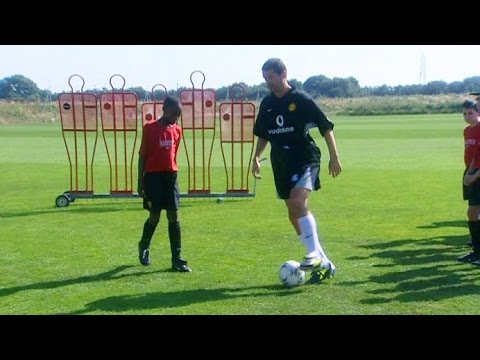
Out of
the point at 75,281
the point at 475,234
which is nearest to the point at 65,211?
the point at 75,281

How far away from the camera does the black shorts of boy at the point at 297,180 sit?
7.38 metres

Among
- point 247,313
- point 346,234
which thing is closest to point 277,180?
point 247,313

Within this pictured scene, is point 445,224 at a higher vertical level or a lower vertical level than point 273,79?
lower

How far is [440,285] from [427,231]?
3643 millimetres

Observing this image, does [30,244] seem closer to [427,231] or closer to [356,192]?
[427,231]

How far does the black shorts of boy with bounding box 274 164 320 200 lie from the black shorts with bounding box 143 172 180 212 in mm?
1428

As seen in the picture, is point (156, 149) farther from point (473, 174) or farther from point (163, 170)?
point (473, 174)

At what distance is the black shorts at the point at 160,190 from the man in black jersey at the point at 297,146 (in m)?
1.43

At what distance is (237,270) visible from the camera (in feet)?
26.5

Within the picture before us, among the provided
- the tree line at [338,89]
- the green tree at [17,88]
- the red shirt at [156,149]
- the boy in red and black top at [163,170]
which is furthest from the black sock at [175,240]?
the green tree at [17,88]

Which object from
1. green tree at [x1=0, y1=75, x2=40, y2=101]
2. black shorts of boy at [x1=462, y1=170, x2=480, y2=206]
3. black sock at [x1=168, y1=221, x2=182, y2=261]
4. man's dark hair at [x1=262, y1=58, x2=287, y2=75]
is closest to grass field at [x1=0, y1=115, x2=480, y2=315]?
black sock at [x1=168, y1=221, x2=182, y2=261]

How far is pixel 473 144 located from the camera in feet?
26.9

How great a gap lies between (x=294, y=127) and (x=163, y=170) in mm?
1784

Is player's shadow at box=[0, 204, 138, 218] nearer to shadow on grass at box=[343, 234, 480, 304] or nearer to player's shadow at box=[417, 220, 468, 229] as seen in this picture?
player's shadow at box=[417, 220, 468, 229]
